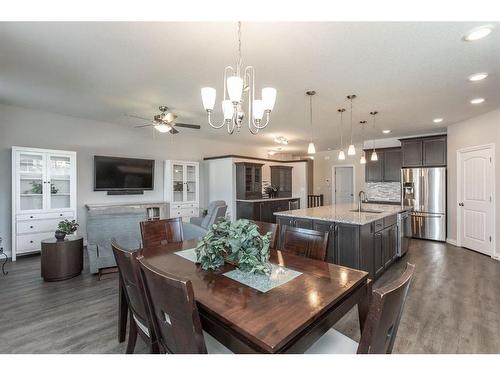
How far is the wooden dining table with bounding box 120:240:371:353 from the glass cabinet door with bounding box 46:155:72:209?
4.03 metres

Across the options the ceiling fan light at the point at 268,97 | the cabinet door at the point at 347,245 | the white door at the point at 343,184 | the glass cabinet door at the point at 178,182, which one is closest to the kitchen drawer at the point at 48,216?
the glass cabinet door at the point at 178,182

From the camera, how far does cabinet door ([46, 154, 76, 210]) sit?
4340mm

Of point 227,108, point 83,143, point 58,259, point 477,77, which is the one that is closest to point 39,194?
point 83,143

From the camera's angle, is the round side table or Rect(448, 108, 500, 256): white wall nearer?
the round side table

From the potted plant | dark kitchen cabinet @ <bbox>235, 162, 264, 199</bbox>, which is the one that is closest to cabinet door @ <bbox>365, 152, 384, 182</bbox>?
dark kitchen cabinet @ <bbox>235, 162, 264, 199</bbox>

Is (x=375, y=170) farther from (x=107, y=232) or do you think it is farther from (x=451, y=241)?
(x=107, y=232)

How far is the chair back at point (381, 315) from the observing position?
2.79 feet

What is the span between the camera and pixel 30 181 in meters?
4.22

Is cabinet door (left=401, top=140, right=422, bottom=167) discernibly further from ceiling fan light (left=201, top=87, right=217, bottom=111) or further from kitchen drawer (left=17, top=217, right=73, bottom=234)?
kitchen drawer (left=17, top=217, right=73, bottom=234)

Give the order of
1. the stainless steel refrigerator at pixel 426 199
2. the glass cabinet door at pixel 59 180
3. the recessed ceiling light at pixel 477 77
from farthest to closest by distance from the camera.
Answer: the stainless steel refrigerator at pixel 426 199 < the glass cabinet door at pixel 59 180 < the recessed ceiling light at pixel 477 77

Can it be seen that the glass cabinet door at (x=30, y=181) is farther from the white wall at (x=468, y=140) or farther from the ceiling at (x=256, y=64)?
the white wall at (x=468, y=140)

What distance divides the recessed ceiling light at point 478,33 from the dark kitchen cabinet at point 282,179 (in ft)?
20.1
